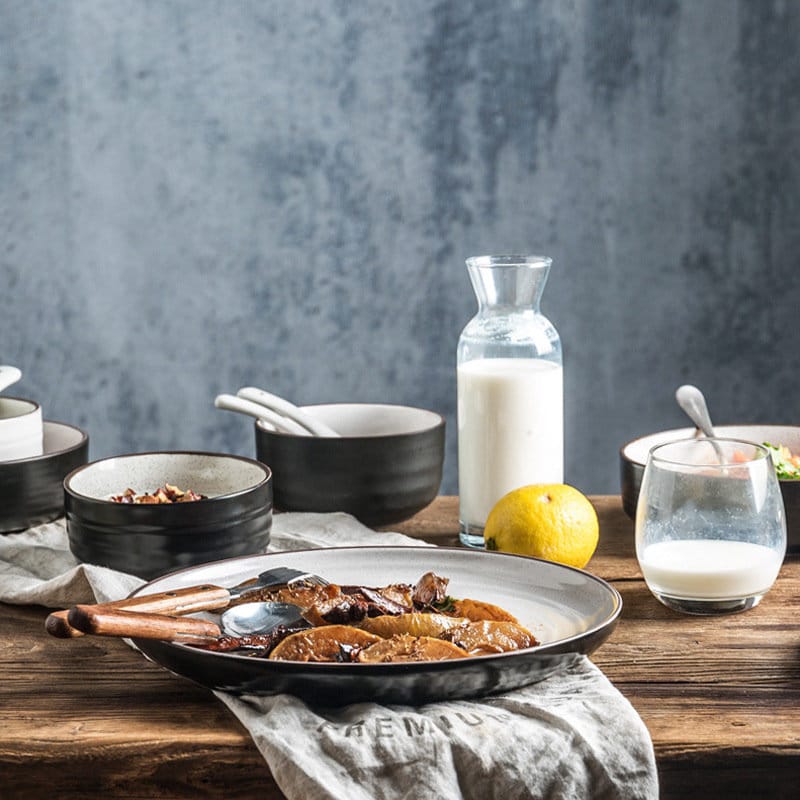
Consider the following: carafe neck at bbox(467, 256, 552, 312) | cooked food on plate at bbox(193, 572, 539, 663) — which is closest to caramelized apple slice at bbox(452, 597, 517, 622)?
cooked food on plate at bbox(193, 572, 539, 663)

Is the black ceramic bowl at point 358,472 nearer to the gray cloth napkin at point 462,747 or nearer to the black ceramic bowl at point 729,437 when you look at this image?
the black ceramic bowl at point 729,437

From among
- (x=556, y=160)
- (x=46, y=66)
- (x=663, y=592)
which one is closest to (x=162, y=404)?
(x=46, y=66)

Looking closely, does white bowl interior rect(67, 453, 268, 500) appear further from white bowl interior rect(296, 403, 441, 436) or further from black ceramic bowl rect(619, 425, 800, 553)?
black ceramic bowl rect(619, 425, 800, 553)

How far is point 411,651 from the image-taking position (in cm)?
89

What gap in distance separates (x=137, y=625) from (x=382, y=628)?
20cm

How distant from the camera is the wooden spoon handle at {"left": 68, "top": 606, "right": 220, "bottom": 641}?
0.85 meters

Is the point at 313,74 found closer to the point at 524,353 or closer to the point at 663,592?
the point at 524,353

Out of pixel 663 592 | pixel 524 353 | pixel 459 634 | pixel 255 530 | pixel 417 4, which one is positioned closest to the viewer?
pixel 459 634

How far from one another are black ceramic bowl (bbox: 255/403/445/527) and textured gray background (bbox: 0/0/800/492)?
140cm

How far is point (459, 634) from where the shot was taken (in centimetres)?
93

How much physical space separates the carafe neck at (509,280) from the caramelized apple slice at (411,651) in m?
0.55

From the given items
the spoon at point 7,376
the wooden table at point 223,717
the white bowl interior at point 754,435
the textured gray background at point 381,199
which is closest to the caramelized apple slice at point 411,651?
the wooden table at point 223,717

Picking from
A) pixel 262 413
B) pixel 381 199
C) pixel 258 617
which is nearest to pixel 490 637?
pixel 258 617

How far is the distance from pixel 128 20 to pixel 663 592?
2.11m
